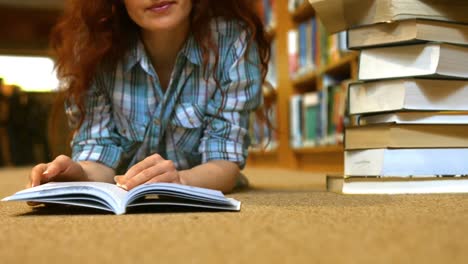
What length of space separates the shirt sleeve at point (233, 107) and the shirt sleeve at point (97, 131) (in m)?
0.20

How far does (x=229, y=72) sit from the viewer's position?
119 centimetres

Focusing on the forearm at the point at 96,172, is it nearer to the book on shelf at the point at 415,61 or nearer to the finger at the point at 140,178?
the finger at the point at 140,178

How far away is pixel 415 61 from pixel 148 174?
0.51m

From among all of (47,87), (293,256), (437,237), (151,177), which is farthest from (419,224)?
(47,87)

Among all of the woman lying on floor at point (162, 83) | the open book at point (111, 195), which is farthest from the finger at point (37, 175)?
the woman lying on floor at point (162, 83)

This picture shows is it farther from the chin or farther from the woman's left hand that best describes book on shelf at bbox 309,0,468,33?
the woman's left hand

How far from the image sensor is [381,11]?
1.00 metres

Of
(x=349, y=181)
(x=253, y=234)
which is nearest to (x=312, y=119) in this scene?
(x=349, y=181)

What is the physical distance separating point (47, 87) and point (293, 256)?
6852 millimetres

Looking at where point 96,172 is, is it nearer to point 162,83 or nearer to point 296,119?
point 162,83

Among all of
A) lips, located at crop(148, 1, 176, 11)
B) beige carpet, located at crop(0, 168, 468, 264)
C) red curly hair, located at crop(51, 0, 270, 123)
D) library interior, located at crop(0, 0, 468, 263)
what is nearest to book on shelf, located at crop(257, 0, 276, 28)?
library interior, located at crop(0, 0, 468, 263)

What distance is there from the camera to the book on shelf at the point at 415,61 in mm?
983

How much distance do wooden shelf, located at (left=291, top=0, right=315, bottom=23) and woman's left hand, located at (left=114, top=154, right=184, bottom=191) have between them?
170 centimetres

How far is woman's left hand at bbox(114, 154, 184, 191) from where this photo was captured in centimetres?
87
